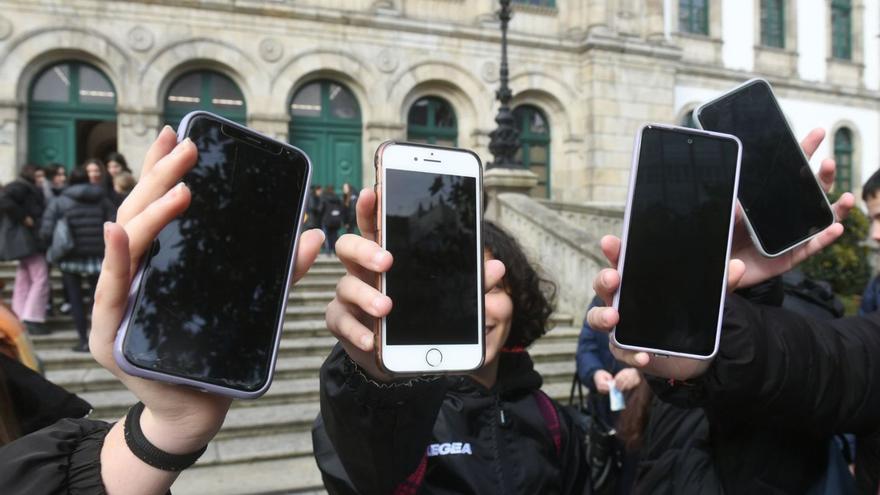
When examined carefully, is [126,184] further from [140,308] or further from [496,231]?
[140,308]

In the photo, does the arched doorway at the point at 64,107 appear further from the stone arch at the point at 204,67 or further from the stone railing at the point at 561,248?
the stone railing at the point at 561,248

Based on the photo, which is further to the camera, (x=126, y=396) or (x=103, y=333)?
(x=126, y=396)

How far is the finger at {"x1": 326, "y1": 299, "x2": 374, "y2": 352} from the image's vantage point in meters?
1.15

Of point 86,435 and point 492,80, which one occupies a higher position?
point 492,80

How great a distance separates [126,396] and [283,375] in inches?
59.3

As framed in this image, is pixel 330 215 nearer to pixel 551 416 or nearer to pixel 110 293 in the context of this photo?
pixel 551 416

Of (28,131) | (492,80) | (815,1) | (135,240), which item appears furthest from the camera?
(815,1)

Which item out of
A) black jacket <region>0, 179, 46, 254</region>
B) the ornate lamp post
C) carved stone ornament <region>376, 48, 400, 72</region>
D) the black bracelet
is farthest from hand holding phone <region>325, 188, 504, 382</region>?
carved stone ornament <region>376, 48, 400, 72</region>

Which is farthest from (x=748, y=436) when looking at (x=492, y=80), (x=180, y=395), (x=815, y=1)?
(x=815, y=1)

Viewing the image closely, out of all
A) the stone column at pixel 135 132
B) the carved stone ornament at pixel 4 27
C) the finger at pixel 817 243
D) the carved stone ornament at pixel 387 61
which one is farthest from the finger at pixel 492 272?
the carved stone ornament at pixel 4 27

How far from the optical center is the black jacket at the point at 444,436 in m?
1.33

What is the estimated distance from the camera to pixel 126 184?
288 inches

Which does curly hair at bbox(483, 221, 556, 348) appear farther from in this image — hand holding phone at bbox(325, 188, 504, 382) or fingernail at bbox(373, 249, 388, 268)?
fingernail at bbox(373, 249, 388, 268)

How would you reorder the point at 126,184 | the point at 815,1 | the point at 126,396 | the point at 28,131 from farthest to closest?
the point at 815,1
the point at 28,131
the point at 126,184
the point at 126,396
